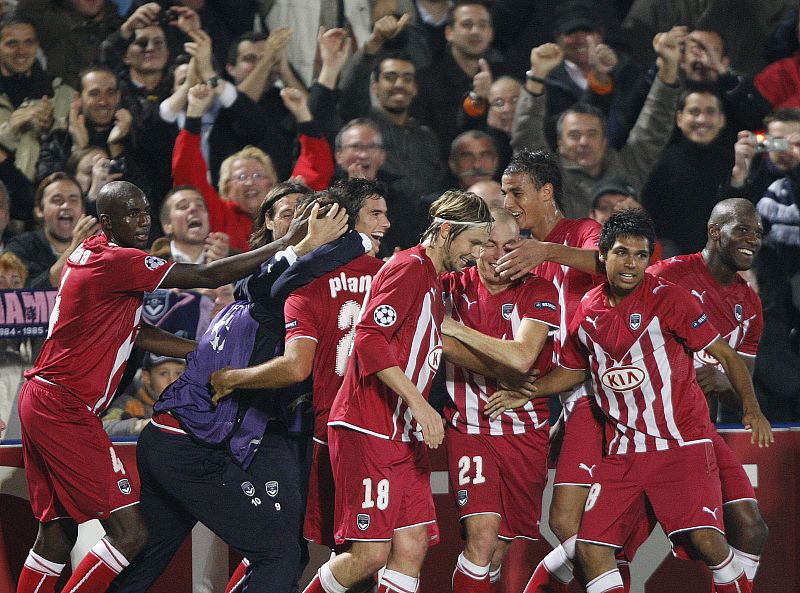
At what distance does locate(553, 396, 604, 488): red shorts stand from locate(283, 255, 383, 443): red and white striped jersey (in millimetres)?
1110

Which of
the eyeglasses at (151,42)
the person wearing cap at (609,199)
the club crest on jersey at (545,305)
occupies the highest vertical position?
the eyeglasses at (151,42)

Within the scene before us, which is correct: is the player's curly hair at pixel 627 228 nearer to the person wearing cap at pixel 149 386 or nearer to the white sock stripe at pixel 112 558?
the white sock stripe at pixel 112 558

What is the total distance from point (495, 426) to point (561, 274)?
0.92 m

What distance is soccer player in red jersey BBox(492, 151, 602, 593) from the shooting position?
17.4ft

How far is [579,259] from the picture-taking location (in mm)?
5395

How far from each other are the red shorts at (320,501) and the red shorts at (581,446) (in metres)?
1.06

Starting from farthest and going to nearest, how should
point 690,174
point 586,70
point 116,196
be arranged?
point 586,70 < point 690,174 < point 116,196

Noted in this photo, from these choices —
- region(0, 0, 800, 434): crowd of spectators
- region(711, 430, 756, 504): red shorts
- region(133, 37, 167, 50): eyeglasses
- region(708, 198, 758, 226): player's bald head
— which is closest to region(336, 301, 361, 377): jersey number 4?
region(711, 430, 756, 504): red shorts

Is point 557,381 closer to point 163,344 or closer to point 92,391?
point 163,344

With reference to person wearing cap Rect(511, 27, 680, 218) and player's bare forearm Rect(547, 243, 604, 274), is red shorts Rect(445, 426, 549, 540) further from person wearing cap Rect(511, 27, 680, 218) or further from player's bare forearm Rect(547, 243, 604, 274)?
person wearing cap Rect(511, 27, 680, 218)

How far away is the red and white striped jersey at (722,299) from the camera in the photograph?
5.74m

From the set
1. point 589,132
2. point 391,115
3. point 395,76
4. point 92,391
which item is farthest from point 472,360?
point 395,76

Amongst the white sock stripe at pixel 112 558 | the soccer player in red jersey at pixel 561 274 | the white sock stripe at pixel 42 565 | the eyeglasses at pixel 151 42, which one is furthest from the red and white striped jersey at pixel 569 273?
the eyeglasses at pixel 151 42

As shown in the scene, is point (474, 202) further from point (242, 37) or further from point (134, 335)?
point (242, 37)
